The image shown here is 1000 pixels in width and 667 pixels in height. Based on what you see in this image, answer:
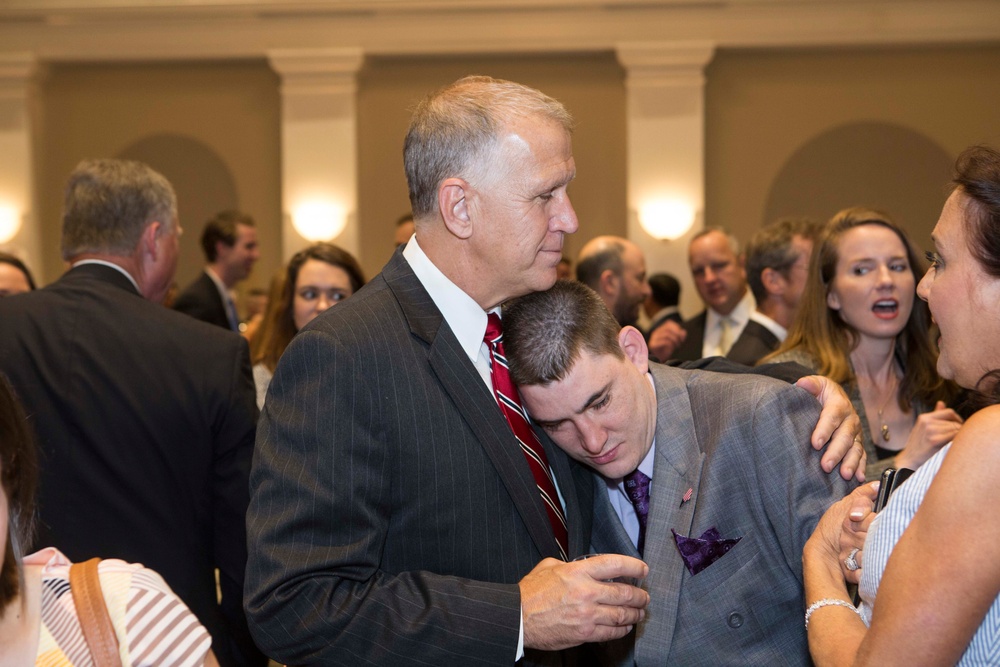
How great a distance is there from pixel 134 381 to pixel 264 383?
141 cm

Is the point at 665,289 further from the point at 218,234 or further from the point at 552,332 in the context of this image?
the point at 552,332

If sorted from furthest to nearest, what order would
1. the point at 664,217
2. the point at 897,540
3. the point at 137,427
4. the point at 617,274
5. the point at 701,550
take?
the point at 664,217
the point at 617,274
the point at 137,427
the point at 701,550
the point at 897,540

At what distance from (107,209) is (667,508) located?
1852 millimetres

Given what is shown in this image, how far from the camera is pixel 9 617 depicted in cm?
160

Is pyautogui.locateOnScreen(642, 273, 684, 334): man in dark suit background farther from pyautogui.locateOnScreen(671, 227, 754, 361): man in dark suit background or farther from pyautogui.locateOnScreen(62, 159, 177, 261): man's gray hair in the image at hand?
pyautogui.locateOnScreen(62, 159, 177, 261): man's gray hair

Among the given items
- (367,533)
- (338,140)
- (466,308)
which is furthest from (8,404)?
(338,140)

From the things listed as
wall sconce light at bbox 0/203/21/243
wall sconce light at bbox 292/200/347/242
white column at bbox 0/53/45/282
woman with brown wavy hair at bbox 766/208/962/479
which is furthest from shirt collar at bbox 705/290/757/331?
wall sconce light at bbox 0/203/21/243

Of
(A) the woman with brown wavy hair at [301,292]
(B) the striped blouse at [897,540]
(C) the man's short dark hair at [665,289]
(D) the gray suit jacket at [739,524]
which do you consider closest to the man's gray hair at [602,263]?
(A) the woman with brown wavy hair at [301,292]

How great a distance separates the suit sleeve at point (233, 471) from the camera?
115 inches

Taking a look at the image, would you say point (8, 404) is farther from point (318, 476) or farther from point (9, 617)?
point (318, 476)

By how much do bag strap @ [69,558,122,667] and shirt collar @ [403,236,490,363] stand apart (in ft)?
2.51

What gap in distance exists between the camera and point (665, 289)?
773 centimetres

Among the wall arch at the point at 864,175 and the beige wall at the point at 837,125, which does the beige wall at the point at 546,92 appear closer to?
the beige wall at the point at 837,125

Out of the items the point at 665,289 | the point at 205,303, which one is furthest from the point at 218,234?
the point at 665,289
